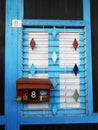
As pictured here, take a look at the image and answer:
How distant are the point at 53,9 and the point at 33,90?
5.31 ft

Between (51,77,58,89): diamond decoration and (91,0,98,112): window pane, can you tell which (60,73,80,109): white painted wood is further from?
(91,0,98,112): window pane

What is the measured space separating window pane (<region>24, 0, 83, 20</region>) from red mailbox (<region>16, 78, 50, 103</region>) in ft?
4.13

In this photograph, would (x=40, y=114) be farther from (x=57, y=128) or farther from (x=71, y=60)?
(x=71, y=60)

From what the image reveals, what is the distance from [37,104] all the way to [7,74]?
80 centimetres

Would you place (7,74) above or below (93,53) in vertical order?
below

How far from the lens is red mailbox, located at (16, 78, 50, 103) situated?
5.61 m

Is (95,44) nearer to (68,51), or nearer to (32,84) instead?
(68,51)

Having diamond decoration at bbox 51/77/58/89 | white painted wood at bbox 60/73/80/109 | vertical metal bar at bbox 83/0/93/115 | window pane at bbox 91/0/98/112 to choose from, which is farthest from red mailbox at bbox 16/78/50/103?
window pane at bbox 91/0/98/112

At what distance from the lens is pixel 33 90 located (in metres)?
5.68

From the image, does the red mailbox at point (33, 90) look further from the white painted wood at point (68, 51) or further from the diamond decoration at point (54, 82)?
the white painted wood at point (68, 51)

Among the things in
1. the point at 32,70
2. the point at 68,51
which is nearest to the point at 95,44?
the point at 68,51

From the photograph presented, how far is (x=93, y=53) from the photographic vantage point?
604 centimetres

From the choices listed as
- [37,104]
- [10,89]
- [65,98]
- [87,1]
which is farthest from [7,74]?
[87,1]

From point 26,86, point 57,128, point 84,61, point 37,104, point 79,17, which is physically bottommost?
point 57,128
